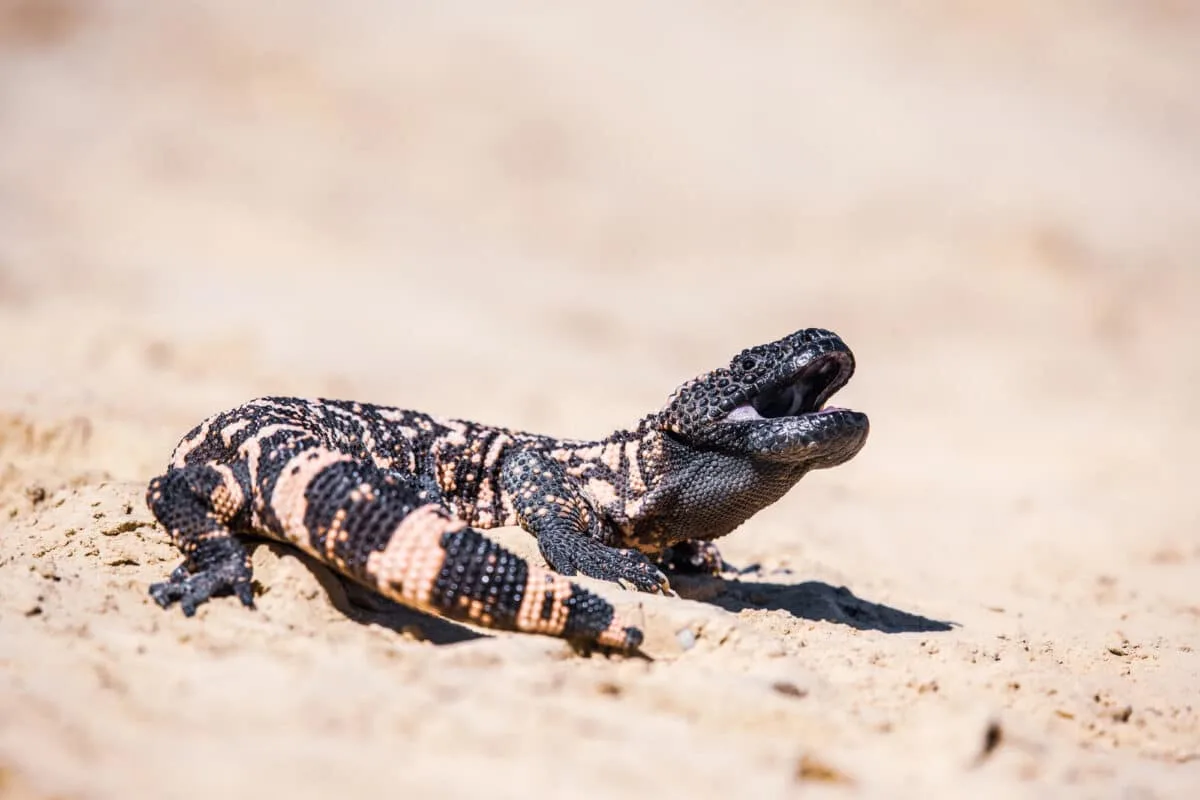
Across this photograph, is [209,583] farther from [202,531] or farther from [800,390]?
[800,390]

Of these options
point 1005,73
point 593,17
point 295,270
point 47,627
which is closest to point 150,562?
point 47,627

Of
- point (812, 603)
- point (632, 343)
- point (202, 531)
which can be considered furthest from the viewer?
point (632, 343)

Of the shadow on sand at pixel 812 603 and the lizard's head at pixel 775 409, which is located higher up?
the lizard's head at pixel 775 409

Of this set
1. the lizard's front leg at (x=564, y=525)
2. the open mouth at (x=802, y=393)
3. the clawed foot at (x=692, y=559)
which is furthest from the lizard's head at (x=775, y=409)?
the clawed foot at (x=692, y=559)

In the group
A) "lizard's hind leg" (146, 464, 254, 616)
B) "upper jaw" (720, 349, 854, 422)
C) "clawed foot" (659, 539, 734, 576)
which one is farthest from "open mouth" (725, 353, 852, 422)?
"lizard's hind leg" (146, 464, 254, 616)

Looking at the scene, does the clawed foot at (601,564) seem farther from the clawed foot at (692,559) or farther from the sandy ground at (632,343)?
the clawed foot at (692,559)

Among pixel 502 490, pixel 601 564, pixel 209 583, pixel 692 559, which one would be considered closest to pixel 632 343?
pixel 692 559

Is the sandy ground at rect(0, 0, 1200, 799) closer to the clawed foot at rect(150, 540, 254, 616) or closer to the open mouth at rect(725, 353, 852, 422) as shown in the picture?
the clawed foot at rect(150, 540, 254, 616)
